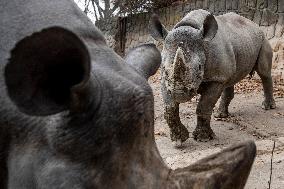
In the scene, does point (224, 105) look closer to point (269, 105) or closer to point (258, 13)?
point (269, 105)

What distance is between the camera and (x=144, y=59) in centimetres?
180

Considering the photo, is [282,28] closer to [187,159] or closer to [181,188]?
[187,159]

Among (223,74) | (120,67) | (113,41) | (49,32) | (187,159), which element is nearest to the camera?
(49,32)

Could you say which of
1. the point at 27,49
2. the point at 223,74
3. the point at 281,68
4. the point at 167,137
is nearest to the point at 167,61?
the point at 223,74

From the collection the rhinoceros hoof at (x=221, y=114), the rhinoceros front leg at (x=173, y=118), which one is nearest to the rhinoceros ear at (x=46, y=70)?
the rhinoceros front leg at (x=173, y=118)

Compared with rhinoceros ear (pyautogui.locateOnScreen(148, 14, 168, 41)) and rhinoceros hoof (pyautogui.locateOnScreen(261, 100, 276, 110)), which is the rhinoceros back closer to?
rhinoceros ear (pyautogui.locateOnScreen(148, 14, 168, 41))

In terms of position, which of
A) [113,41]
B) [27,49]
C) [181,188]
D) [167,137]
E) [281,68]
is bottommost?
[113,41]

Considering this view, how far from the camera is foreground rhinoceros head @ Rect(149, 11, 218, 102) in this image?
15.9 feet

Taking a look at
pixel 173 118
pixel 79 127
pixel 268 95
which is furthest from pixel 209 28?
pixel 79 127

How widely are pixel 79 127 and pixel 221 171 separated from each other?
38 centimetres

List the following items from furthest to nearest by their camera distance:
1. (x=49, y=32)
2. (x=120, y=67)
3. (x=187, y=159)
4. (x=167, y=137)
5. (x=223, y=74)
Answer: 1. (x=167, y=137)
2. (x=223, y=74)
3. (x=187, y=159)
4. (x=120, y=67)
5. (x=49, y=32)

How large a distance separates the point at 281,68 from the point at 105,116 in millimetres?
8582

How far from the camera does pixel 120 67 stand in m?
1.47

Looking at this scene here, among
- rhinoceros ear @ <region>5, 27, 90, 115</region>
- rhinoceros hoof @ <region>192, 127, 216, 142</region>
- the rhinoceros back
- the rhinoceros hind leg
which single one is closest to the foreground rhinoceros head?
the rhinoceros back
